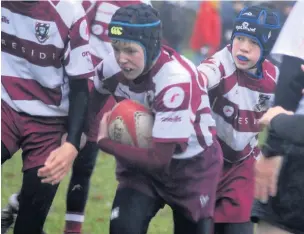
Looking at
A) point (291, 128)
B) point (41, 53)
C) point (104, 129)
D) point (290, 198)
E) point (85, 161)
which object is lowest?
point (85, 161)

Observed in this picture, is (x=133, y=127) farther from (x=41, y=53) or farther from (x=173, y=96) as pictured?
(x=41, y=53)

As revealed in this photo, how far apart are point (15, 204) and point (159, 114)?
173 centimetres

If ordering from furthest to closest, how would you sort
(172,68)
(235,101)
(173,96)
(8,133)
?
(235,101)
(8,133)
(172,68)
(173,96)

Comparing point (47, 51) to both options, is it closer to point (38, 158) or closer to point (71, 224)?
point (38, 158)

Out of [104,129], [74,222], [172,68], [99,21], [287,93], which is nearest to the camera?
[287,93]

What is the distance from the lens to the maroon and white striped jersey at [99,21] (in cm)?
634

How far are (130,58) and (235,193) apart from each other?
126cm

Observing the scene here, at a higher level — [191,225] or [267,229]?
[267,229]

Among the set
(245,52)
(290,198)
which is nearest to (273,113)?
(290,198)

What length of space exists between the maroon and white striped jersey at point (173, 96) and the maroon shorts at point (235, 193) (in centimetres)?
54

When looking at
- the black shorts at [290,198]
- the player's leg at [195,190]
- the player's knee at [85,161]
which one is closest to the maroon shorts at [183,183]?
the player's leg at [195,190]

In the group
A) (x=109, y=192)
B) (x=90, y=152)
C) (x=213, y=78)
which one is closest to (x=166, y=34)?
(x=109, y=192)

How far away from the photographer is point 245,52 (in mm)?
5562

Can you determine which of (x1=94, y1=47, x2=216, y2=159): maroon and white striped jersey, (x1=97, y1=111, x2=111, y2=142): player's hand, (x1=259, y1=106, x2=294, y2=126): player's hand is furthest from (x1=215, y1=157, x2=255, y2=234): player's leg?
(x1=259, y1=106, x2=294, y2=126): player's hand
